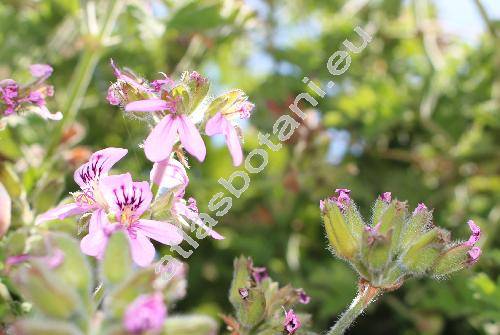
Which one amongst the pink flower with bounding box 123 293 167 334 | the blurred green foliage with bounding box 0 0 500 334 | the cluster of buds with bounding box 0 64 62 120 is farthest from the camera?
the blurred green foliage with bounding box 0 0 500 334

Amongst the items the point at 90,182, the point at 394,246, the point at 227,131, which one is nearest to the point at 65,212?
the point at 90,182

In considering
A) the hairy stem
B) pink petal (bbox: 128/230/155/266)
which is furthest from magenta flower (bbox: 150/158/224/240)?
the hairy stem

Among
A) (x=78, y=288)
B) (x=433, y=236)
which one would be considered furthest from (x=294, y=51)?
(x=78, y=288)

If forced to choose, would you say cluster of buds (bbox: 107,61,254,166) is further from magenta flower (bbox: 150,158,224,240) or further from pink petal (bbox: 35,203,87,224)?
pink petal (bbox: 35,203,87,224)

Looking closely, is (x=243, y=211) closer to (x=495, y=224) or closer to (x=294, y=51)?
(x=294, y=51)

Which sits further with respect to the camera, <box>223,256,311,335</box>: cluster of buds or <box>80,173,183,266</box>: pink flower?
<box>223,256,311,335</box>: cluster of buds

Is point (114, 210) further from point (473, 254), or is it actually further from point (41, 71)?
point (473, 254)
